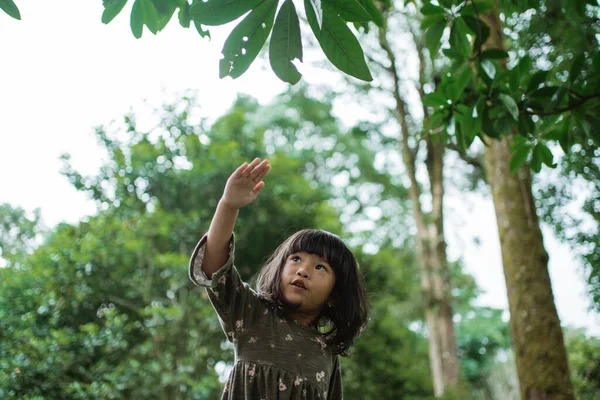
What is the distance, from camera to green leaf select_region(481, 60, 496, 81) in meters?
1.52

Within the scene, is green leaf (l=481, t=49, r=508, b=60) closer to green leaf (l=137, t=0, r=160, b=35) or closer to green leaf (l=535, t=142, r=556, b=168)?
green leaf (l=535, t=142, r=556, b=168)

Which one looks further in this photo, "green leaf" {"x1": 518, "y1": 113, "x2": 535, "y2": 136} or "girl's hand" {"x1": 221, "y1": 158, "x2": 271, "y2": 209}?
"green leaf" {"x1": 518, "y1": 113, "x2": 535, "y2": 136}

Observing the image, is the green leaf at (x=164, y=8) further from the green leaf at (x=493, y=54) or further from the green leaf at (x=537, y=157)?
the green leaf at (x=537, y=157)

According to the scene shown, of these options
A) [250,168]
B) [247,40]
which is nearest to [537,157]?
[250,168]

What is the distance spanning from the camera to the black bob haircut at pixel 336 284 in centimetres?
129

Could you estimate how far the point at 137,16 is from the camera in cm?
109

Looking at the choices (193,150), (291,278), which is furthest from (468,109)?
(193,150)

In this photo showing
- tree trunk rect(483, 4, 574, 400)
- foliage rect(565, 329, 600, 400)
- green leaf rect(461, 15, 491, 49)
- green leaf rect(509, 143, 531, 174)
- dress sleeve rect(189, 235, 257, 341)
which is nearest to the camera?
dress sleeve rect(189, 235, 257, 341)

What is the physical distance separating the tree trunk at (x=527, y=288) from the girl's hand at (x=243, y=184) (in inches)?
52.7

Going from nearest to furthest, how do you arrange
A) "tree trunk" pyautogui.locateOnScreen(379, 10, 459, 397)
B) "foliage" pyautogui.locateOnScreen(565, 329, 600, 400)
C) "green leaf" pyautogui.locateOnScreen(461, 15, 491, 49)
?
"green leaf" pyautogui.locateOnScreen(461, 15, 491, 49) → "foliage" pyautogui.locateOnScreen(565, 329, 600, 400) → "tree trunk" pyautogui.locateOnScreen(379, 10, 459, 397)

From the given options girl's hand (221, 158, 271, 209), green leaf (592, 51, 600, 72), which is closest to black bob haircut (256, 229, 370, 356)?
girl's hand (221, 158, 271, 209)

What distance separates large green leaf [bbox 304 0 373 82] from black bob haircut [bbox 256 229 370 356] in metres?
0.52

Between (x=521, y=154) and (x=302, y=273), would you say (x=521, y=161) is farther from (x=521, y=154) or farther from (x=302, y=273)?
(x=302, y=273)

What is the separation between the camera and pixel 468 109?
1512 mm
